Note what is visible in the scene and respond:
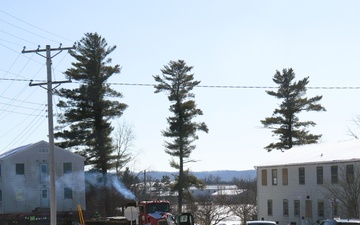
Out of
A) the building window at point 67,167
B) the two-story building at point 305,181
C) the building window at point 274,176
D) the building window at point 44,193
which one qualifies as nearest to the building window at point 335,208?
the two-story building at point 305,181

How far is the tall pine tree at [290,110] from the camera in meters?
79.0

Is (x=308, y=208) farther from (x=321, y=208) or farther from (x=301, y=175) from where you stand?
(x=301, y=175)

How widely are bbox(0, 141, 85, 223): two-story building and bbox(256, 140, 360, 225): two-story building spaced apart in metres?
18.4

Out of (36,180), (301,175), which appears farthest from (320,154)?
(36,180)

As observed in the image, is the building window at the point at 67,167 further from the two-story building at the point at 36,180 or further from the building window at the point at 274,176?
the building window at the point at 274,176

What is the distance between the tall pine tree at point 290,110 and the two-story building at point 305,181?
16194 millimetres

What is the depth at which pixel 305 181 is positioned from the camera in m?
54.4

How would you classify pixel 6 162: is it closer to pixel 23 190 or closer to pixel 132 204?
pixel 23 190

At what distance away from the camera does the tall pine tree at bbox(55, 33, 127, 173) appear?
70000 millimetres

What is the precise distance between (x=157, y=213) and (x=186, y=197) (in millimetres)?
35451

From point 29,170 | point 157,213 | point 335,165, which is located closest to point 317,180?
point 335,165

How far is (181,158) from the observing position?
7350cm

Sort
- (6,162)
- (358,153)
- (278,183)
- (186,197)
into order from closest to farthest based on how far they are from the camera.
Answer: (358,153)
(278,183)
(6,162)
(186,197)

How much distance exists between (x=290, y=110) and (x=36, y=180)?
3075 cm
